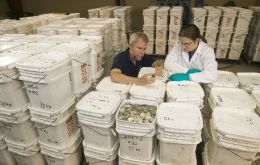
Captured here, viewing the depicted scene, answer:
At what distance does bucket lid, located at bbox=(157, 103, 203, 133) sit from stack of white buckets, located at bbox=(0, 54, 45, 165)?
4.51 ft

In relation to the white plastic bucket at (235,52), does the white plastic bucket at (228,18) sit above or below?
above

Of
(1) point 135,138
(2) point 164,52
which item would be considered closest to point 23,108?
(1) point 135,138

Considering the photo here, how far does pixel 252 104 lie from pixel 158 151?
107 centimetres

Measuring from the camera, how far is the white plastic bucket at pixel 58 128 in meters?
2.06

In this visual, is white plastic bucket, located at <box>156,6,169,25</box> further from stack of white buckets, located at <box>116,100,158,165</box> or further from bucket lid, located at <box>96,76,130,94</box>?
stack of white buckets, located at <box>116,100,158,165</box>

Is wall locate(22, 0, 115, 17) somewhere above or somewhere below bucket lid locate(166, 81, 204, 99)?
above

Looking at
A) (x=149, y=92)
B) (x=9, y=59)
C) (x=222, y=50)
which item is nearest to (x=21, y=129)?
(x=9, y=59)

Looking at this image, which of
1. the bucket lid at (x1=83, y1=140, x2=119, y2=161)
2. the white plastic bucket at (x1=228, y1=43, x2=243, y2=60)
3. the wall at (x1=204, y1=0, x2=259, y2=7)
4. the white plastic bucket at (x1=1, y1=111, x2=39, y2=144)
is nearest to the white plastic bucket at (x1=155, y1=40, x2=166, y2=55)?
the white plastic bucket at (x1=228, y1=43, x2=243, y2=60)

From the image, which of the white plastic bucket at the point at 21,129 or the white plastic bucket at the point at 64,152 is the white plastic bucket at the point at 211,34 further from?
the white plastic bucket at the point at 21,129

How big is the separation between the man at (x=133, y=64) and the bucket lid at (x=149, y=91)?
0.06m

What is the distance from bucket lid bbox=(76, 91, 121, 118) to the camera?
1889 mm

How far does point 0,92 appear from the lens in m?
1.96

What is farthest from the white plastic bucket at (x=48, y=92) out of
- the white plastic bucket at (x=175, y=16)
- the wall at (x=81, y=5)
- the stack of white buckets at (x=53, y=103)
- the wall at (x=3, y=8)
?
the wall at (x=3, y=8)

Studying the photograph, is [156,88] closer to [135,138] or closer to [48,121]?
[135,138]
